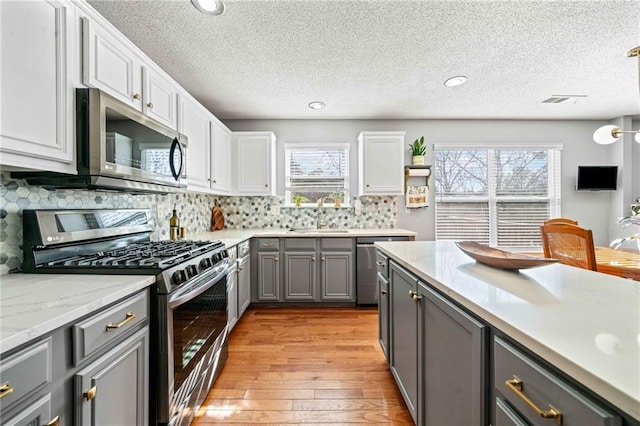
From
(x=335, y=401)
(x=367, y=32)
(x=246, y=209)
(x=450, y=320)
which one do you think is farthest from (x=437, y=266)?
(x=246, y=209)

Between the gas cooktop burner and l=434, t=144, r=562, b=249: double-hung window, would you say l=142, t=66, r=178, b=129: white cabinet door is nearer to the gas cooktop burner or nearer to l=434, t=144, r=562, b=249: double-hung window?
the gas cooktop burner

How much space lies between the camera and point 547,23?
6.33 ft

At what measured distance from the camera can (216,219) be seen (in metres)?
3.71

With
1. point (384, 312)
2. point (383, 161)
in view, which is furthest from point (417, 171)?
point (384, 312)

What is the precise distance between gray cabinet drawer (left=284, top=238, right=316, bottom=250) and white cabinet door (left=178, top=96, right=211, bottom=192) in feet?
3.53

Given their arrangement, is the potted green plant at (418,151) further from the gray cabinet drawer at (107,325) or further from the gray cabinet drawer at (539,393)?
the gray cabinet drawer at (107,325)

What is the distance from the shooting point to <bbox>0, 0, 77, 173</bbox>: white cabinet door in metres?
1.02

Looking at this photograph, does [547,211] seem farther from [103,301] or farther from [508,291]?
[103,301]

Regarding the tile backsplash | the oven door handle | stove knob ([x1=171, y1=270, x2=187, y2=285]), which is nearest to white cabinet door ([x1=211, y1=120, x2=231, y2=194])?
the tile backsplash

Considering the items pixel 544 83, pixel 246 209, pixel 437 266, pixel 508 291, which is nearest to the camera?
pixel 508 291

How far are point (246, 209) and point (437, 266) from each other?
3071 mm

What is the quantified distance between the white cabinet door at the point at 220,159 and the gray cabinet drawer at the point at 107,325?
1919 mm

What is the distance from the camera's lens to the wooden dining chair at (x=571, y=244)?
1940 mm

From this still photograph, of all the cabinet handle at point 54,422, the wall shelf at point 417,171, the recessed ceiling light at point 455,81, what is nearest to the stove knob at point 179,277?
the cabinet handle at point 54,422
